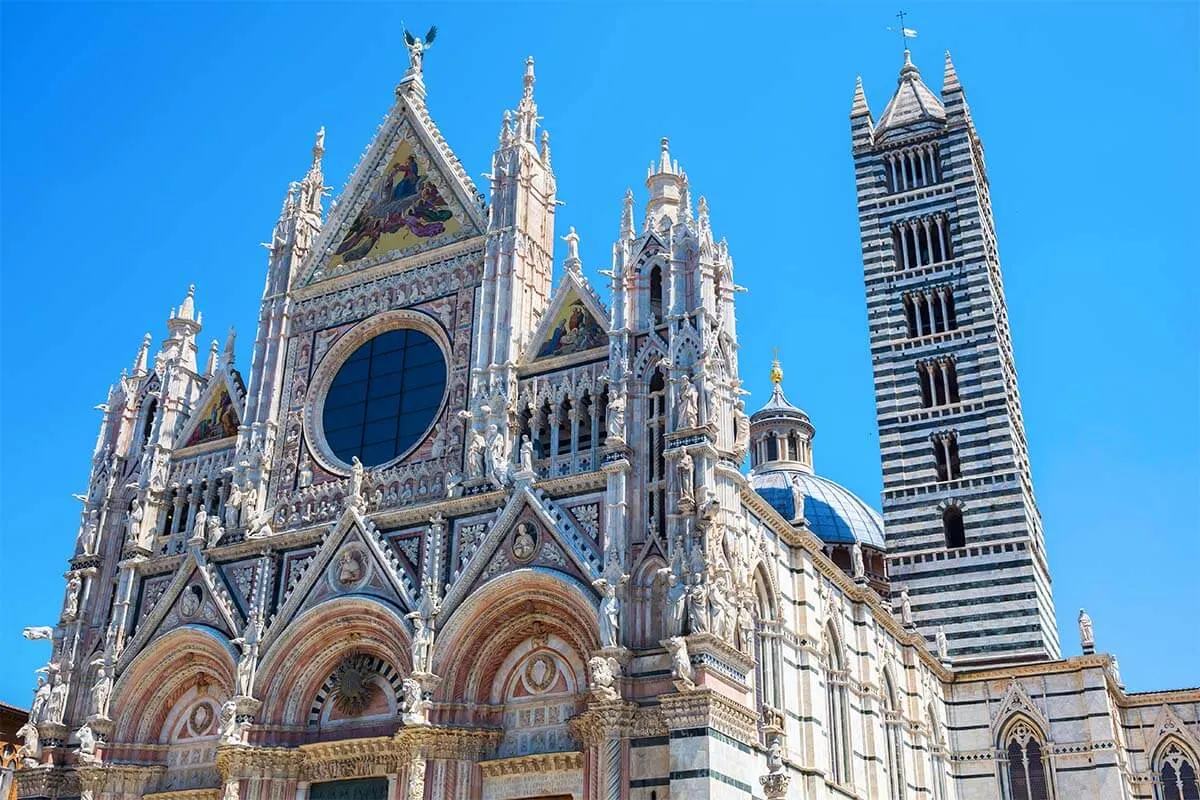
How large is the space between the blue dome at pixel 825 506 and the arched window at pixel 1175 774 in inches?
526

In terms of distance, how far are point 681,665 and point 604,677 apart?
127 cm

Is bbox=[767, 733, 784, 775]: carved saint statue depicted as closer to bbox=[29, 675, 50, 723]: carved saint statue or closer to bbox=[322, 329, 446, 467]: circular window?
bbox=[322, 329, 446, 467]: circular window

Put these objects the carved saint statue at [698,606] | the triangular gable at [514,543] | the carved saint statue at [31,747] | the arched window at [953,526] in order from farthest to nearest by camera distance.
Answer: the arched window at [953,526] < the carved saint statue at [31,747] < the triangular gable at [514,543] < the carved saint statue at [698,606]

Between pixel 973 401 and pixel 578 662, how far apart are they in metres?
21.3

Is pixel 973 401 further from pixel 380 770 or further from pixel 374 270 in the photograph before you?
pixel 380 770

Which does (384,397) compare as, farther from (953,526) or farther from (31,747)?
(953,526)

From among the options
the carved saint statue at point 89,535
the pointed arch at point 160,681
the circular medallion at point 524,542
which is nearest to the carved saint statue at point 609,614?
the circular medallion at point 524,542

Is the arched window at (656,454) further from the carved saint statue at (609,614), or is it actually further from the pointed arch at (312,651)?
the pointed arch at (312,651)

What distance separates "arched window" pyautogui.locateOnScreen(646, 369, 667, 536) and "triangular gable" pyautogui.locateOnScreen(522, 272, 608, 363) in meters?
2.08

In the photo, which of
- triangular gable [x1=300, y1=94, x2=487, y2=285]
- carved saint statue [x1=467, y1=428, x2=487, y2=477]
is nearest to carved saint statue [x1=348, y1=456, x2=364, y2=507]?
carved saint statue [x1=467, y1=428, x2=487, y2=477]

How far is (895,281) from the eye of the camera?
41312mm

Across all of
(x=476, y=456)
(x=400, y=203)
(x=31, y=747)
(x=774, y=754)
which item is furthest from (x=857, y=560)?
(x=31, y=747)

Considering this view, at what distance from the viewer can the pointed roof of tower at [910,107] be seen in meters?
43.9

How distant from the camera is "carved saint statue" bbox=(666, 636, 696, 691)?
62.0 ft
